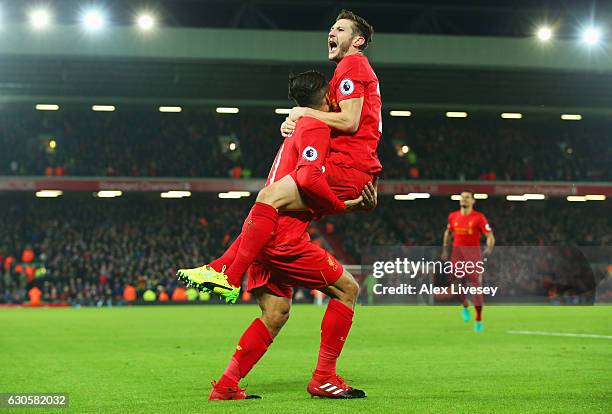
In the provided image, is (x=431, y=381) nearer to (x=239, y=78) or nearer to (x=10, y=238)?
(x=239, y=78)

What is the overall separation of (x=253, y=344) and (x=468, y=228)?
11.3 m

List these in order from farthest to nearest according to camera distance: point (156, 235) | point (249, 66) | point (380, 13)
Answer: point (380, 13), point (156, 235), point (249, 66)

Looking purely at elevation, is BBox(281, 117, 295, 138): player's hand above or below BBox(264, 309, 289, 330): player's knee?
above

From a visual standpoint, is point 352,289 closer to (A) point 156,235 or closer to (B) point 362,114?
(B) point 362,114

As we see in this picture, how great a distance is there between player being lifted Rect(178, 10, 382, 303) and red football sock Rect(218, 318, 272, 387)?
0.50 metres

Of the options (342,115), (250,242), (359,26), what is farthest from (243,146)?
(250,242)

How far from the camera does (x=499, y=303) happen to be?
30344mm

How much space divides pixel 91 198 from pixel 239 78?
9859 millimetres

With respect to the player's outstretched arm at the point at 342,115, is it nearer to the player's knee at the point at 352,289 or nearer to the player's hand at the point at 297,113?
the player's hand at the point at 297,113

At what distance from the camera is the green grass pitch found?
5918mm

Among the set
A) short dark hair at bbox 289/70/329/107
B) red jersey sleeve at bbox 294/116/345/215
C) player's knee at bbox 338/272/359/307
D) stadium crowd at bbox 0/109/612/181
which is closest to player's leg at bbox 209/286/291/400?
player's knee at bbox 338/272/359/307

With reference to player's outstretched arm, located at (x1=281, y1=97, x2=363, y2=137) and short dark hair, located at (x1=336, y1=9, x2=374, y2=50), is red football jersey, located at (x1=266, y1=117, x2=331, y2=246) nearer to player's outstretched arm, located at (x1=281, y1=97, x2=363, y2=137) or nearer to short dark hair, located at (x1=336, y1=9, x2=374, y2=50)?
player's outstretched arm, located at (x1=281, y1=97, x2=363, y2=137)

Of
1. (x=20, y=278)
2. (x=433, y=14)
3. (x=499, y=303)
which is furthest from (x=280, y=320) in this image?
(x=433, y=14)

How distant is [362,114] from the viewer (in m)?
6.25
